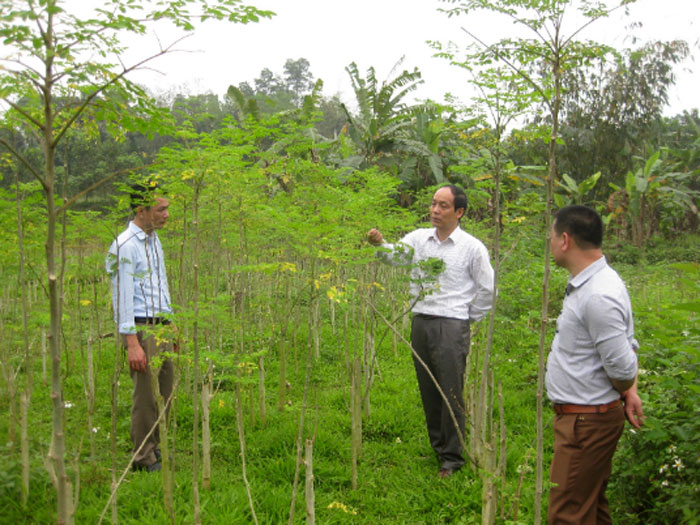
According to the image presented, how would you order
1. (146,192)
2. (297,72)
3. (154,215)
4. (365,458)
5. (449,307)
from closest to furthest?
1. (146,192)
2. (154,215)
3. (449,307)
4. (365,458)
5. (297,72)

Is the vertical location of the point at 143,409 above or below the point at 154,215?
below

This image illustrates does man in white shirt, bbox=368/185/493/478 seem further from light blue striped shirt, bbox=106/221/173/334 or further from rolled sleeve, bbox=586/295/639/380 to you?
light blue striped shirt, bbox=106/221/173/334

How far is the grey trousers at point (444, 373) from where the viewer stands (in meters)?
3.74

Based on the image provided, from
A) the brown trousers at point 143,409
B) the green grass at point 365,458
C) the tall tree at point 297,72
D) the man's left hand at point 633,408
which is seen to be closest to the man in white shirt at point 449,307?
the green grass at point 365,458

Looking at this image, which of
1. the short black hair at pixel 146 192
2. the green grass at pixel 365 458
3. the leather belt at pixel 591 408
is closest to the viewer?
the leather belt at pixel 591 408

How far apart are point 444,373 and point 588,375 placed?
4.80ft

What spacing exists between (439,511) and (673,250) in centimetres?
1927

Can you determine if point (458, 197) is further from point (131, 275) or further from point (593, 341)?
point (131, 275)

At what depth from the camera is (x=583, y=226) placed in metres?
2.44

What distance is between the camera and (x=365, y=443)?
441 cm

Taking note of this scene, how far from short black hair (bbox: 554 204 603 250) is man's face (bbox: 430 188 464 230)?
1.36 meters

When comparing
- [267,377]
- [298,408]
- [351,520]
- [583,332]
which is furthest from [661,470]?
[267,377]

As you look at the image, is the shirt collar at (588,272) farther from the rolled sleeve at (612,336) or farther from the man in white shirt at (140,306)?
the man in white shirt at (140,306)

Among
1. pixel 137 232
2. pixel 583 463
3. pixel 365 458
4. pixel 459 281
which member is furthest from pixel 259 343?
pixel 583 463
